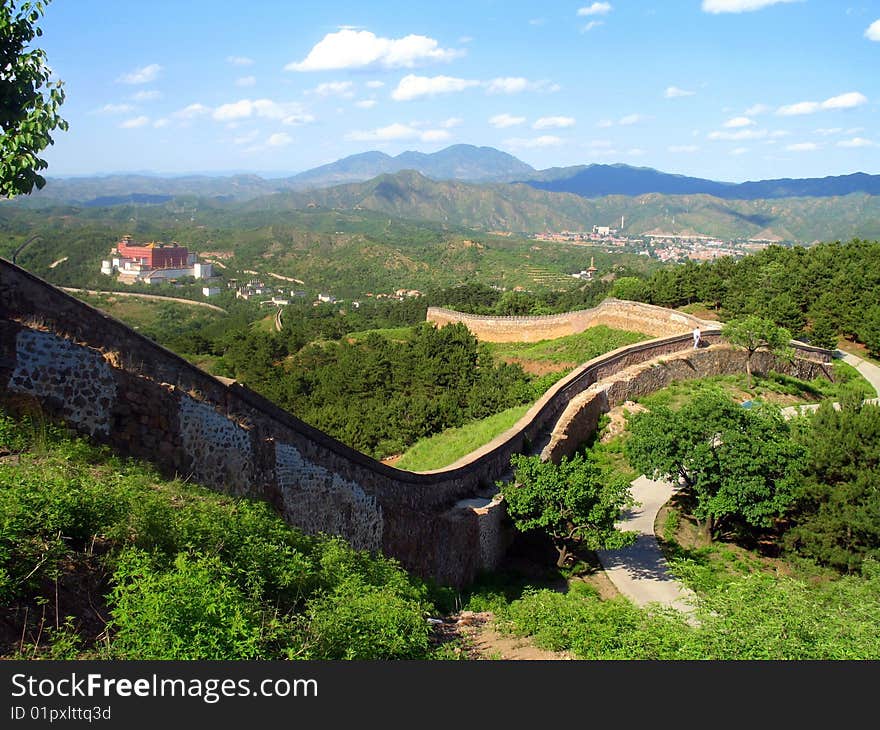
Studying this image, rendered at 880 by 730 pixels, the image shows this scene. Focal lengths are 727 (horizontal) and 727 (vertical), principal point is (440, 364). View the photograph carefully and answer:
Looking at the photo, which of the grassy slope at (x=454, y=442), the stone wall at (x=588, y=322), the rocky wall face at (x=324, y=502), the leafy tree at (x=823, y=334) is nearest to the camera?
the rocky wall face at (x=324, y=502)

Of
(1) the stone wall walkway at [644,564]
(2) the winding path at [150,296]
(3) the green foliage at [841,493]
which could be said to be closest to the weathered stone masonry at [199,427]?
(1) the stone wall walkway at [644,564]

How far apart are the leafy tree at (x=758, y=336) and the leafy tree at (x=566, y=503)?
14.2 meters

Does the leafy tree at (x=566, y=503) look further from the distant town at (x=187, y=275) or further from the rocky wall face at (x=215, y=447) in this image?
the distant town at (x=187, y=275)

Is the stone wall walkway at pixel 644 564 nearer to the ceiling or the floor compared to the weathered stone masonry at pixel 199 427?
nearer to the floor

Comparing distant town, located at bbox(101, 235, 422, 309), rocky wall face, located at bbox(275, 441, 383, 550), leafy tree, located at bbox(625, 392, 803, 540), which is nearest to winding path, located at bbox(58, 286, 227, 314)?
distant town, located at bbox(101, 235, 422, 309)

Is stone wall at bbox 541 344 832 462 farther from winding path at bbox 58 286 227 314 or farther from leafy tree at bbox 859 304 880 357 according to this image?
winding path at bbox 58 286 227 314

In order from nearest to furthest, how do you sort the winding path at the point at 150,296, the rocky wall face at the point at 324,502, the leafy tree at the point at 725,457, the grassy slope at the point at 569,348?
1. the rocky wall face at the point at 324,502
2. the leafy tree at the point at 725,457
3. the grassy slope at the point at 569,348
4. the winding path at the point at 150,296

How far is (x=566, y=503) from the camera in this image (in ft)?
40.3

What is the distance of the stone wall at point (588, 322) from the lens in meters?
30.1

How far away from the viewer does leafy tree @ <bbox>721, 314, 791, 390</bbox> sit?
81.0ft

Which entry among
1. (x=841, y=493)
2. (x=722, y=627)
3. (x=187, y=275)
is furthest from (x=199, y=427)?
(x=187, y=275)

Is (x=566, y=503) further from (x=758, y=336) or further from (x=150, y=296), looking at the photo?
(x=150, y=296)

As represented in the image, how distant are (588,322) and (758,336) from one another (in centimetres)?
933

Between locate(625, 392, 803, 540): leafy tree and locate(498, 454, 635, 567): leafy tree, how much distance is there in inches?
92.6
